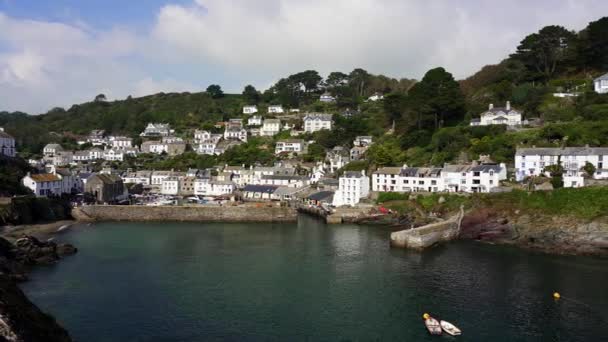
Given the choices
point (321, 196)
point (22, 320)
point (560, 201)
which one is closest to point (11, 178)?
point (321, 196)

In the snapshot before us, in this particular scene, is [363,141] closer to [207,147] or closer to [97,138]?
[207,147]

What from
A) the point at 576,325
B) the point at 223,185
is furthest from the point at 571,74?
the point at 576,325

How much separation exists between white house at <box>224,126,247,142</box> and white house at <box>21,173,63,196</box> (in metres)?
31.2

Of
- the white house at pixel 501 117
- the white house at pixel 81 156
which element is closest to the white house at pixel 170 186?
the white house at pixel 81 156

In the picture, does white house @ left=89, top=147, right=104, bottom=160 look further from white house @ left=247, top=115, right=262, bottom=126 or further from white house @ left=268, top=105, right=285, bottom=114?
white house @ left=268, top=105, right=285, bottom=114

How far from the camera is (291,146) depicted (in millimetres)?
61594

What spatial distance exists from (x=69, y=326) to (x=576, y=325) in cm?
1759

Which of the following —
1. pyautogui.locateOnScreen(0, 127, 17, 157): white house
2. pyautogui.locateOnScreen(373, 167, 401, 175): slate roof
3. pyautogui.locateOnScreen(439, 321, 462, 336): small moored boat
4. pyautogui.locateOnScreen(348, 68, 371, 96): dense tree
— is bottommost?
pyautogui.locateOnScreen(439, 321, 462, 336): small moored boat

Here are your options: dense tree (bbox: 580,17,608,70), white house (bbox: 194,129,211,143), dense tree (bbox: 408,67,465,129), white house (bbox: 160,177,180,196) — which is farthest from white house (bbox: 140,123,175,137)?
dense tree (bbox: 580,17,608,70)

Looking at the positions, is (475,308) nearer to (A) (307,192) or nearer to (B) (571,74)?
(A) (307,192)

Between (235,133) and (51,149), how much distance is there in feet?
88.8

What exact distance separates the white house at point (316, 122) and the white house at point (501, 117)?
25171mm

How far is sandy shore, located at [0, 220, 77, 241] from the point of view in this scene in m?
29.8

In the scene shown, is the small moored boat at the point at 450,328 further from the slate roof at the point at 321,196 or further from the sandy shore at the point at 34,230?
the slate roof at the point at 321,196
